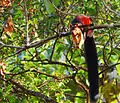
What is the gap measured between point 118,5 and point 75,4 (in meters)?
0.44

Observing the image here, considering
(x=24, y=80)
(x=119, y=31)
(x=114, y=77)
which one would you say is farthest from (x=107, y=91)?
(x=24, y=80)

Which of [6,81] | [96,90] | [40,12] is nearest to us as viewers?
[96,90]

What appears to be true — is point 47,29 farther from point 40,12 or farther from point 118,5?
point 118,5

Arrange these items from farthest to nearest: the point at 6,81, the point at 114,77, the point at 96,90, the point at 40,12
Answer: the point at 40,12 → the point at 6,81 → the point at 96,90 → the point at 114,77

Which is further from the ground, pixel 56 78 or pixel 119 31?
pixel 119 31

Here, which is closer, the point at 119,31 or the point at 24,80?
the point at 119,31

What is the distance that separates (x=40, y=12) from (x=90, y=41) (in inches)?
54.6

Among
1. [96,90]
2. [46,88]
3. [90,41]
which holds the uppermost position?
[90,41]

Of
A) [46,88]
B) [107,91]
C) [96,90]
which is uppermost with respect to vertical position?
[107,91]

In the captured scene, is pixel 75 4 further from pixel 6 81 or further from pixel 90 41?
pixel 90 41

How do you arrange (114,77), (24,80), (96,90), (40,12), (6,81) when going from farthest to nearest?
(40,12), (24,80), (6,81), (96,90), (114,77)

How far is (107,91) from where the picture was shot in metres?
1.21

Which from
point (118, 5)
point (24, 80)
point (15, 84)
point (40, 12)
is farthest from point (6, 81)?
point (118, 5)

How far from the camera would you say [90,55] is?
166 centimetres
